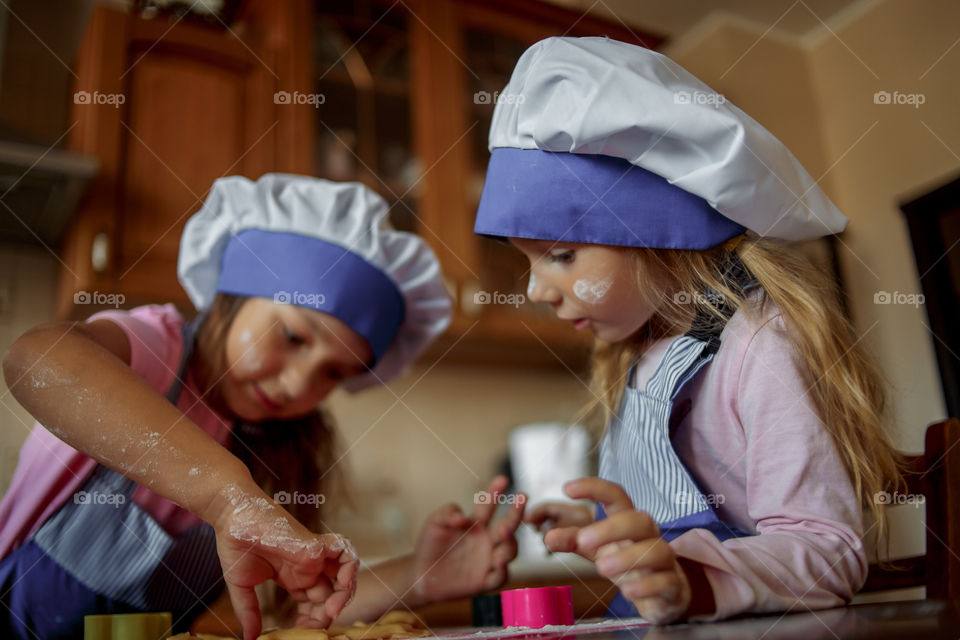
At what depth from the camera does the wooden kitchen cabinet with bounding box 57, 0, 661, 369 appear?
134cm

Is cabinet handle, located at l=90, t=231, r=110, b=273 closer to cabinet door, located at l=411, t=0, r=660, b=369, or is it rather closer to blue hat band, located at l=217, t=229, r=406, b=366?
blue hat band, located at l=217, t=229, r=406, b=366

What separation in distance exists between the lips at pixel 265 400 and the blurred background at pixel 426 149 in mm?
214

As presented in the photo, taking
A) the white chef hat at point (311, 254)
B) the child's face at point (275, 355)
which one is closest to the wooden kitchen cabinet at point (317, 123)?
the white chef hat at point (311, 254)

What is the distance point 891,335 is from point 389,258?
20.6 inches

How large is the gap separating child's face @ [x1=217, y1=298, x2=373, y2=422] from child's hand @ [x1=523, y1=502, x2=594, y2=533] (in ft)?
0.87

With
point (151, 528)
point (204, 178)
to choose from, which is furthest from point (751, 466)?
point (204, 178)

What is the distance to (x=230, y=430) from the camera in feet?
2.42

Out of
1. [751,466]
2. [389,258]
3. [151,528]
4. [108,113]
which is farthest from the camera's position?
[108,113]

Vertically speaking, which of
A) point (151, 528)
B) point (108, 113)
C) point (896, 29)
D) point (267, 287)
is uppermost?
point (108, 113)

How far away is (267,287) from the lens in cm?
79

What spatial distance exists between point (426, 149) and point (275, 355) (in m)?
1.05

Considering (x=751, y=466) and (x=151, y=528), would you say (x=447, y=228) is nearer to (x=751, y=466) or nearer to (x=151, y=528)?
(x=151, y=528)

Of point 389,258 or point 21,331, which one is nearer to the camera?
point 21,331

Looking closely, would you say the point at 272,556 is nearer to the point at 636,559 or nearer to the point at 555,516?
the point at 636,559
